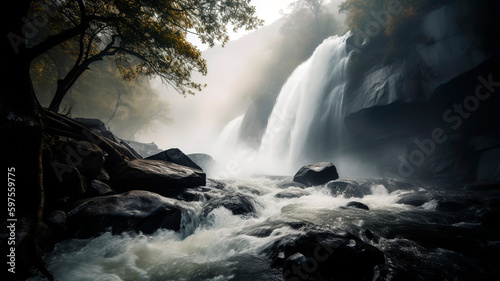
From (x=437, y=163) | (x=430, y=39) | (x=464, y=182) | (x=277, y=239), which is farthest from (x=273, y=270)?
(x=430, y=39)

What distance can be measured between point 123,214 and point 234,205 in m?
3.16

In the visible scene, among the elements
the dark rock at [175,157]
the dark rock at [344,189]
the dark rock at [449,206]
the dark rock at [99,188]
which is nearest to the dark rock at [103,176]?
the dark rock at [99,188]

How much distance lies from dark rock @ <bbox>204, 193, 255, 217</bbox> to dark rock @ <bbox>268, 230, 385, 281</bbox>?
9.61ft

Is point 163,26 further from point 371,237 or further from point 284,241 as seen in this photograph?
point 371,237

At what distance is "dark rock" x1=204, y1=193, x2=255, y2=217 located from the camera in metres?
6.32

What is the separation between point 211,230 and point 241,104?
188ft

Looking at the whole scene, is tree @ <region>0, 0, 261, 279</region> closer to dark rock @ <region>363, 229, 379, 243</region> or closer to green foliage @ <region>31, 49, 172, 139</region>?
dark rock @ <region>363, 229, 379, 243</region>

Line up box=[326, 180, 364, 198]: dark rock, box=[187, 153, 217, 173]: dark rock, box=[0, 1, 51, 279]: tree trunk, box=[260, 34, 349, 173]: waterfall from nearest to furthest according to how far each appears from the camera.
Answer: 1. box=[0, 1, 51, 279]: tree trunk
2. box=[326, 180, 364, 198]: dark rock
3. box=[260, 34, 349, 173]: waterfall
4. box=[187, 153, 217, 173]: dark rock

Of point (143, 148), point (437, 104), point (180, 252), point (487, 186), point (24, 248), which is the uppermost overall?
point (437, 104)

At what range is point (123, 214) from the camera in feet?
15.4

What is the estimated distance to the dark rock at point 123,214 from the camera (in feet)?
14.2

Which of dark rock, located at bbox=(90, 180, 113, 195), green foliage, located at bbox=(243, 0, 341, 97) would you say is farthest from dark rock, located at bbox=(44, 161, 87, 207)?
green foliage, located at bbox=(243, 0, 341, 97)

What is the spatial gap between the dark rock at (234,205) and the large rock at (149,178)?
178 centimetres

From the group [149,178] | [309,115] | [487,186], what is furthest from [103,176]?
[309,115]
